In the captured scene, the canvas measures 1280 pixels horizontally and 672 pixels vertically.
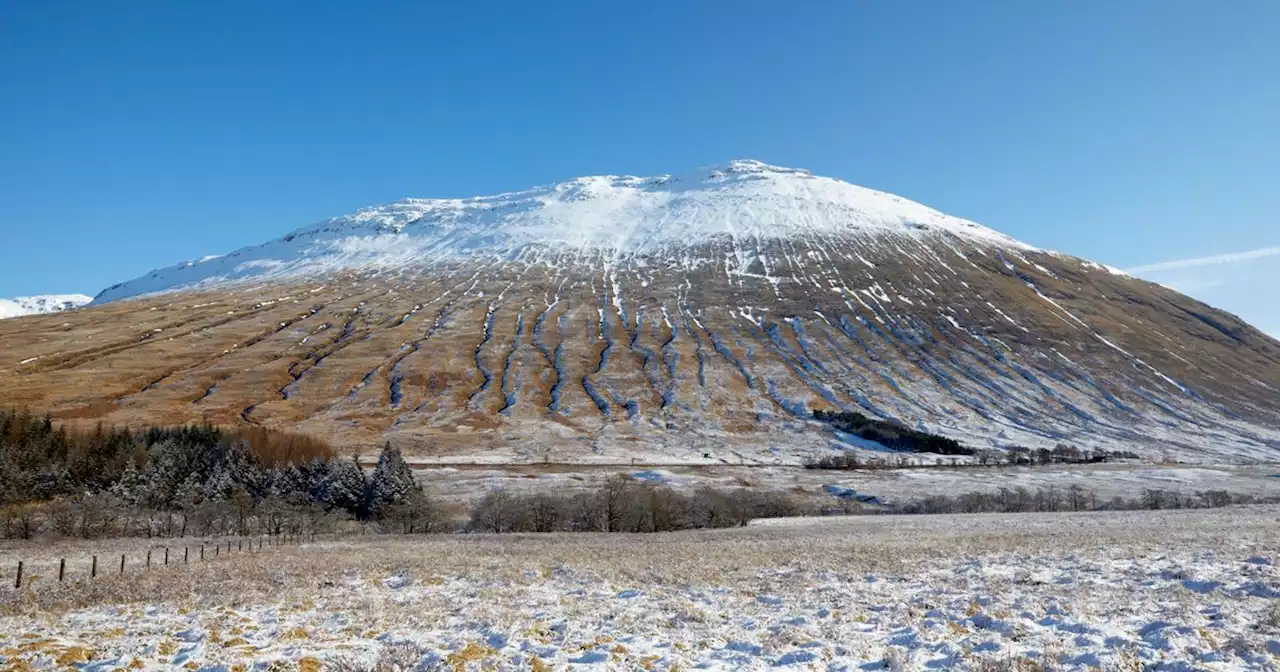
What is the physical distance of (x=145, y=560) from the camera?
96.6 ft

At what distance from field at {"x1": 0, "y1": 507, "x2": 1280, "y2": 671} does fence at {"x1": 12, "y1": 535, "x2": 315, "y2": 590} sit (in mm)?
1695

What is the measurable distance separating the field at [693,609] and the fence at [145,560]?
1.70m

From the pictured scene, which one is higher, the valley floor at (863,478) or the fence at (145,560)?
the fence at (145,560)

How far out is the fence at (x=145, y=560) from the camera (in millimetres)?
23281

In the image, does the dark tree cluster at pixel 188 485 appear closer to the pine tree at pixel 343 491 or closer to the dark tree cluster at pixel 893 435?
the pine tree at pixel 343 491

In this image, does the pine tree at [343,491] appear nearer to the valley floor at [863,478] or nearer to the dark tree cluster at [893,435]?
the valley floor at [863,478]

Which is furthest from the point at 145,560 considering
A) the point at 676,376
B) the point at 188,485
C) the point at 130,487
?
the point at 676,376

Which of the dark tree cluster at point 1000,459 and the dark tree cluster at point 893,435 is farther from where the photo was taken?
the dark tree cluster at point 893,435

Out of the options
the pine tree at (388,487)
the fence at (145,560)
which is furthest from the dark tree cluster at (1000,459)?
the fence at (145,560)

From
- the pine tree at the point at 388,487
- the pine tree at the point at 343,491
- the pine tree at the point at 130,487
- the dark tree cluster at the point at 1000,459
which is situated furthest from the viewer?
the dark tree cluster at the point at 1000,459

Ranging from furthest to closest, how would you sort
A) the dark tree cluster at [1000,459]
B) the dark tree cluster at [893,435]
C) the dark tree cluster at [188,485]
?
the dark tree cluster at [893,435] → the dark tree cluster at [1000,459] → the dark tree cluster at [188,485]

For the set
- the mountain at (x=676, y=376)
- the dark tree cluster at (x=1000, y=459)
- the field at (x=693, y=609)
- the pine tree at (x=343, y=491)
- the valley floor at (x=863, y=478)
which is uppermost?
Result: the mountain at (x=676, y=376)

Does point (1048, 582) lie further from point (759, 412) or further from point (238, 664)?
point (759, 412)

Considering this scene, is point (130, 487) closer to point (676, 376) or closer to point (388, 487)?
point (388, 487)
